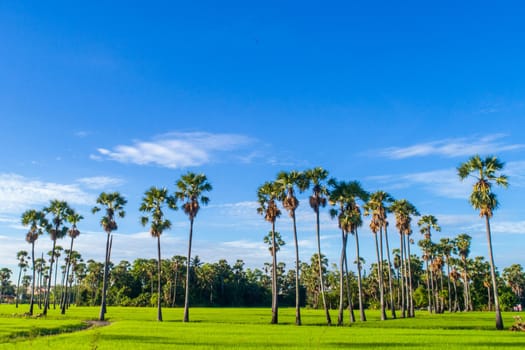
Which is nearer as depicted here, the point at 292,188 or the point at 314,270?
the point at 292,188

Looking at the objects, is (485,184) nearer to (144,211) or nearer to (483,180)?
(483,180)

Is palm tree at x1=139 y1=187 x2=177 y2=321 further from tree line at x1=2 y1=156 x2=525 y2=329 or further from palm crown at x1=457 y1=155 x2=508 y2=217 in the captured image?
palm crown at x1=457 y1=155 x2=508 y2=217

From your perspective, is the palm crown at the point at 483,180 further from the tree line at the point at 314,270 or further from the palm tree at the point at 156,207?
the palm tree at the point at 156,207

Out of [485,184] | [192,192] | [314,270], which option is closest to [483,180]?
[485,184]

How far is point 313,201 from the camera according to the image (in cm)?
5403

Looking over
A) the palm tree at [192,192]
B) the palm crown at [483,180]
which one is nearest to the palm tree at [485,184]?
the palm crown at [483,180]

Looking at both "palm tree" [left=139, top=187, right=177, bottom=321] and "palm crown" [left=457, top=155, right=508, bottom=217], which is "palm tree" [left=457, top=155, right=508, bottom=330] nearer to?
"palm crown" [left=457, top=155, right=508, bottom=217]

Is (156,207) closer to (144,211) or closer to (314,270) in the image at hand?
(144,211)

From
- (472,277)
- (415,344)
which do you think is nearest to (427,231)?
(472,277)

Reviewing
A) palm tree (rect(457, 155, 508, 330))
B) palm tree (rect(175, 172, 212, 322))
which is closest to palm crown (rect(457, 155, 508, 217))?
palm tree (rect(457, 155, 508, 330))

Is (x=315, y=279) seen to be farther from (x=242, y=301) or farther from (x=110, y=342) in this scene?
(x=110, y=342)

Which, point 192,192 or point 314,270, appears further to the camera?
point 314,270

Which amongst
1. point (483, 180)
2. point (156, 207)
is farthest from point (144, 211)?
point (483, 180)

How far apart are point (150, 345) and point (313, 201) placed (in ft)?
→ 102
